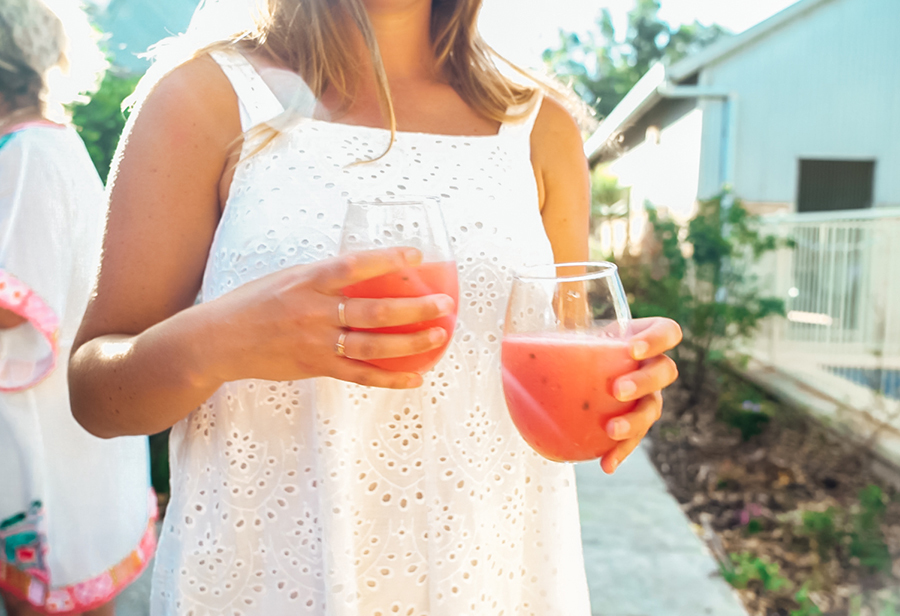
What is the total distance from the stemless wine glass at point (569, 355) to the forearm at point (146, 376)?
419mm

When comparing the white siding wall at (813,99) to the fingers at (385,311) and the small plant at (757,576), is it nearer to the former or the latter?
the small plant at (757,576)

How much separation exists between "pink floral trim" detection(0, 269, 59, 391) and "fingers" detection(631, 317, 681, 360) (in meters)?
1.67

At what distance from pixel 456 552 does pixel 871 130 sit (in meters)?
12.2

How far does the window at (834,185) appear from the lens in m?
11.8

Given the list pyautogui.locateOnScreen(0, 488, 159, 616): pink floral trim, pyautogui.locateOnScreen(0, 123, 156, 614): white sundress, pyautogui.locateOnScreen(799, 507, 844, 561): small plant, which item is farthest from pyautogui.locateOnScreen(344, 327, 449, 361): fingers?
pyautogui.locateOnScreen(799, 507, 844, 561): small plant

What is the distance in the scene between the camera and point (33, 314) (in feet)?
6.24

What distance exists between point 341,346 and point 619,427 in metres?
0.40

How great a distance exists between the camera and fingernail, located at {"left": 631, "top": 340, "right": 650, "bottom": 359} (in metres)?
0.94

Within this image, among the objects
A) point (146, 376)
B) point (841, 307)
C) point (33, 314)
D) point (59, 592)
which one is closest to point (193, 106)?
point (146, 376)

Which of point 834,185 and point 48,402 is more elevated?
point 834,185

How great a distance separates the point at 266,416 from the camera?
3.97 feet

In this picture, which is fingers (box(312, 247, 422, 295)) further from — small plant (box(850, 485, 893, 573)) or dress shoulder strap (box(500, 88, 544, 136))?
small plant (box(850, 485, 893, 573))

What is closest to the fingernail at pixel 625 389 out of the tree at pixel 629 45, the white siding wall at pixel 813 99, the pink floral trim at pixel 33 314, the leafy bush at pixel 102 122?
the pink floral trim at pixel 33 314

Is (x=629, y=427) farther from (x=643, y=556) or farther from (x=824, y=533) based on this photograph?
(x=824, y=533)
